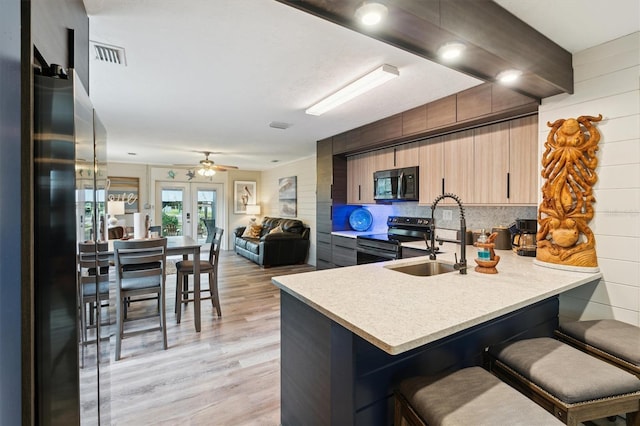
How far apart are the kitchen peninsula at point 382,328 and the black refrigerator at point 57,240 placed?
0.86 m

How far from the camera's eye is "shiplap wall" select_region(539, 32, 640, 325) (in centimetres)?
182

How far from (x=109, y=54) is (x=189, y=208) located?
21.9 ft

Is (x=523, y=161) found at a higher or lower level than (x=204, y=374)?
higher

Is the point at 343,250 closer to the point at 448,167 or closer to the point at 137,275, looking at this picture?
the point at 448,167

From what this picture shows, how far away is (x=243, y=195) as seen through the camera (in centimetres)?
898

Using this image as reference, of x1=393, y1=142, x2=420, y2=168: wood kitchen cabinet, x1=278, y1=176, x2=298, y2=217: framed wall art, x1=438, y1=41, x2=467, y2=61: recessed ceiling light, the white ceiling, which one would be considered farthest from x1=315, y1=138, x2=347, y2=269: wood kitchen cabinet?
x1=438, y1=41, x2=467, y2=61: recessed ceiling light

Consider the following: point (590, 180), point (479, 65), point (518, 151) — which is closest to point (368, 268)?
point (479, 65)

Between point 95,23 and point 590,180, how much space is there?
3.26 meters

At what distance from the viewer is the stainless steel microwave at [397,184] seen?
3695mm

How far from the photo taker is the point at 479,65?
171cm

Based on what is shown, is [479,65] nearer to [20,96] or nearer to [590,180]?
[590,180]

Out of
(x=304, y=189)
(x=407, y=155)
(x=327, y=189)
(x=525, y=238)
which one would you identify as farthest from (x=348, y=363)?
(x=304, y=189)

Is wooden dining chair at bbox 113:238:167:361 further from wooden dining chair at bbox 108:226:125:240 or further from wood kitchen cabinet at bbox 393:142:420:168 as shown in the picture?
wood kitchen cabinet at bbox 393:142:420:168

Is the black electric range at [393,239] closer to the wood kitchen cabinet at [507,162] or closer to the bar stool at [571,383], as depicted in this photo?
the wood kitchen cabinet at [507,162]
